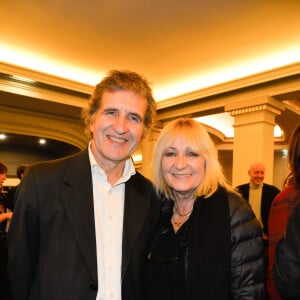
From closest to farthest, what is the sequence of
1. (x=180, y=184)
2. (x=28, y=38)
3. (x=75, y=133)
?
(x=180, y=184) → (x=28, y=38) → (x=75, y=133)

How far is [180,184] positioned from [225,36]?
337 cm

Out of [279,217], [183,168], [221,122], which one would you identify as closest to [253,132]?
[221,122]

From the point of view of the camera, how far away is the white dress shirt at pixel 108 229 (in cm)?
136

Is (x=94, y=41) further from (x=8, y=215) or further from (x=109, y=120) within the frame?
(x=109, y=120)

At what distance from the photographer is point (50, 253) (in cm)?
133

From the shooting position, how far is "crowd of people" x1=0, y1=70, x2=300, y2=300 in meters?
1.35

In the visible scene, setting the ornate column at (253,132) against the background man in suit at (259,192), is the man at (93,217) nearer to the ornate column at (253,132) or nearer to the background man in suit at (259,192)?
the background man in suit at (259,192)

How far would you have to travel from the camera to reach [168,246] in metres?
1.55

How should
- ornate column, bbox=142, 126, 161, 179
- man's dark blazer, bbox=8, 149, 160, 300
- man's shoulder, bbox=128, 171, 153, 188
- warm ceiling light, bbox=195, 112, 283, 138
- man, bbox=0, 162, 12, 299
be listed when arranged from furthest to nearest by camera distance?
warm ceiling light, bbox=195, 112, 283, 138, ornate column, bbox=142, 126, 161, 179, man, bbox=0, 162, 12, 299, man's shoulder, bbox=128, 171, 153, 188, man's dark blazer, bbox=8, 149, 160, 300

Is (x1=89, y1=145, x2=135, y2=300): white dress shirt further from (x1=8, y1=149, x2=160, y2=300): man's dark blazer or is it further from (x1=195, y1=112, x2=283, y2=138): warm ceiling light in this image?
(x1=195, y1=112, x2=283, y2=138): warm ceiling light

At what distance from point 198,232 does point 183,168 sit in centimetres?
33

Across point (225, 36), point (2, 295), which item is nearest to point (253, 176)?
point (225, 36)

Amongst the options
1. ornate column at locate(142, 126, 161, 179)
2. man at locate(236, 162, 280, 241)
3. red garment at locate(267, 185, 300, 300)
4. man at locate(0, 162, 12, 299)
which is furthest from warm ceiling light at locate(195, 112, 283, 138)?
red garment at locate(267, 185, 300, 300)

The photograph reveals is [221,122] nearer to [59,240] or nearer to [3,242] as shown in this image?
[3,242]
